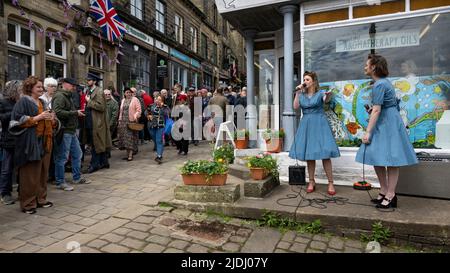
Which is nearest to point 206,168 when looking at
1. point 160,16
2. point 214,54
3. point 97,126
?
point 97,126

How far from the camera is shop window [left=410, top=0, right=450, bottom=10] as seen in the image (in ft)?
16.0

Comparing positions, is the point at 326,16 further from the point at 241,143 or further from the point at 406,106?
the point at 241,143

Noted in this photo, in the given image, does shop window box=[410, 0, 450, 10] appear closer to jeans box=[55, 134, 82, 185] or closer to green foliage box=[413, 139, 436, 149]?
green foliage box=[413, 139, 436, 149]

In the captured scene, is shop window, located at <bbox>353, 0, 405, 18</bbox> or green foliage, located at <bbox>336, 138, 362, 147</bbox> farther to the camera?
green foliage, located at <bbox>336, 138, 362, 147</bbox>

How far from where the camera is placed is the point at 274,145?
5.91 meters

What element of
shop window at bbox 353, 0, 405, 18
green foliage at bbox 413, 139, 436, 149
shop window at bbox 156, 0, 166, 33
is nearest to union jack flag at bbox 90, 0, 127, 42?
shop window at bbox 156, 0, 166, 33

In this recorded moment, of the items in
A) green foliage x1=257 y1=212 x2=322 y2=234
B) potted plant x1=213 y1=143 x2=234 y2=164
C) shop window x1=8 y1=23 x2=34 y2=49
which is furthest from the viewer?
shop window x1=8 y1=23 x2=34 y2=49

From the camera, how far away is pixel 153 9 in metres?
17.1

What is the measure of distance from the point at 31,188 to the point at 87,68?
8.63 metres

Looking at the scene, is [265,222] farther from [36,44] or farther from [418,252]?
[36,44]

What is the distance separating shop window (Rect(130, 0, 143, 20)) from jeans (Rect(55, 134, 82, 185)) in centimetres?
1132

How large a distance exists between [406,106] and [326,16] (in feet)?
6.48

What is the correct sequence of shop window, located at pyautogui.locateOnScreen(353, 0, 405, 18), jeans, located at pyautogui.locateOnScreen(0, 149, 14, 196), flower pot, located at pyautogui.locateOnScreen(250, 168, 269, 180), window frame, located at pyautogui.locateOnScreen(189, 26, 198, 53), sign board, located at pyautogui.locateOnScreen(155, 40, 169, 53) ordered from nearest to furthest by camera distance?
flower pot, located at pyautogui.locateOnScreen(250, 168, 269, 180)
jeans, located at pyautogui.locateOnScreen(0, 149, 14, 196)
shop window, located at pyautogui.locateOnScreen(353, 0, 405, 18)
sign board, located at pyautogui.locateOnScreen(155, 40, 169, 53)
window frame, located at pyautogui.locateOnScreen(189, 26, 198, 53)
